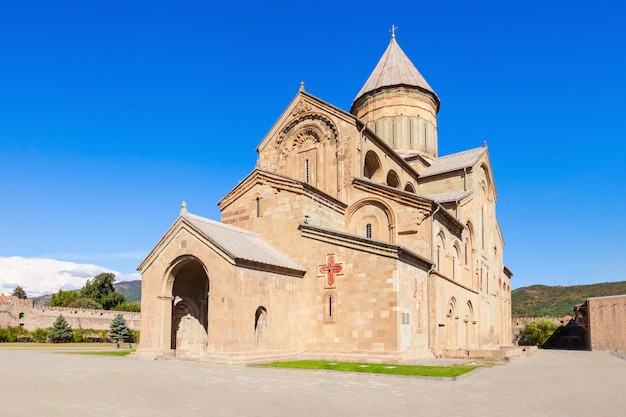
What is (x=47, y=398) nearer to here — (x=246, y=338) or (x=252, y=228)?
(x=246, y=338)

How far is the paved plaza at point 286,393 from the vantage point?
943cm

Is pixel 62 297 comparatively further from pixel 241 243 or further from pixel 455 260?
pixel 455 260

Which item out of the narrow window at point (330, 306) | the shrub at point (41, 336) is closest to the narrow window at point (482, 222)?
the narrow window at point (330, 306)

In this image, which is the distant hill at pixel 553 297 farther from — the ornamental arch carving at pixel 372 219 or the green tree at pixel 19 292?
the green tree at pixel 19 292

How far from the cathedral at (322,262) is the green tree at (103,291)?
191 ft

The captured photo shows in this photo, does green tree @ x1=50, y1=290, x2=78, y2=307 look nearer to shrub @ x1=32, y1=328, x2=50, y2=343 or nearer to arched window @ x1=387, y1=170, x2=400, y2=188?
shrub @ x1=32, y1=328, x2=50, y2=343

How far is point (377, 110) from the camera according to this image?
126ft

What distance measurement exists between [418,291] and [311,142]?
10.5 m


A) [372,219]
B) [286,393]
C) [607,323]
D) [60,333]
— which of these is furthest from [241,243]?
[607,323]

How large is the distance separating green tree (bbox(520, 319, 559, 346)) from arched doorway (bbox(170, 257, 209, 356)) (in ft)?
117

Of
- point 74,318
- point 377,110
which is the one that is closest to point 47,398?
point 377,110

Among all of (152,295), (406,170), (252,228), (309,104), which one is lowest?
(152,295)

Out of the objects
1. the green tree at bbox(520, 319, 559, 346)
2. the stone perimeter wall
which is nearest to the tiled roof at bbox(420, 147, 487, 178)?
the green tree at bbox(520, 319, 559, 346)

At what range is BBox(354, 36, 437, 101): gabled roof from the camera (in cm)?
3844
